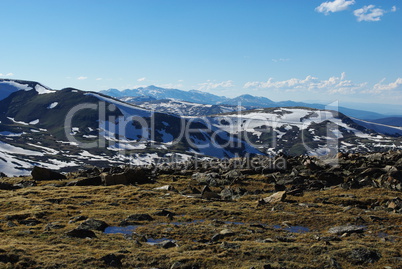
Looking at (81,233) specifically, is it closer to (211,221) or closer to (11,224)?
(11,224)

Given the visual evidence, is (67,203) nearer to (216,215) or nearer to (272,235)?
(216,215)

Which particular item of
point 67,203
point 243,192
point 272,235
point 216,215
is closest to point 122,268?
point 272,235

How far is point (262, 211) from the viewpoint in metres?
27.8

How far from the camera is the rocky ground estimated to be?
16.7 m

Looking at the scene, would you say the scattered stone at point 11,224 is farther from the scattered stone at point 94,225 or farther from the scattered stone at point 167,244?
the scattered stone at point 167,244

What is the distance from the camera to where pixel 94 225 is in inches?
904

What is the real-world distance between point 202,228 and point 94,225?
7.77 metres

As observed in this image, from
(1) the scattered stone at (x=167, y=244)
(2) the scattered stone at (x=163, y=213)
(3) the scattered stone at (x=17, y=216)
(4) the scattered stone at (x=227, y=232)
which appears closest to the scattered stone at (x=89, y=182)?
(3) the scattered stone at (x=17, y=216)

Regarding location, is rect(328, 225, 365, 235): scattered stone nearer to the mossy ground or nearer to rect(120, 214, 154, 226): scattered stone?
the mossy ground

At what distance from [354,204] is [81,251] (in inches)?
965

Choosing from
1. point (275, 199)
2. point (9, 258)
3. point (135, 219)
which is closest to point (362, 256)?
point (275, 199)

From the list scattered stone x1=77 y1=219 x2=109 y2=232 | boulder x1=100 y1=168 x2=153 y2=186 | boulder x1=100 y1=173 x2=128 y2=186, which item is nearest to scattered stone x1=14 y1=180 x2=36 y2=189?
boulder x1=100 y1=168 x2=153 y2=186

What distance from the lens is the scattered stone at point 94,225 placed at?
74.2ft

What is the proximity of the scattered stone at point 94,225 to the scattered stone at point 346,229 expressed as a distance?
53.1 feet
